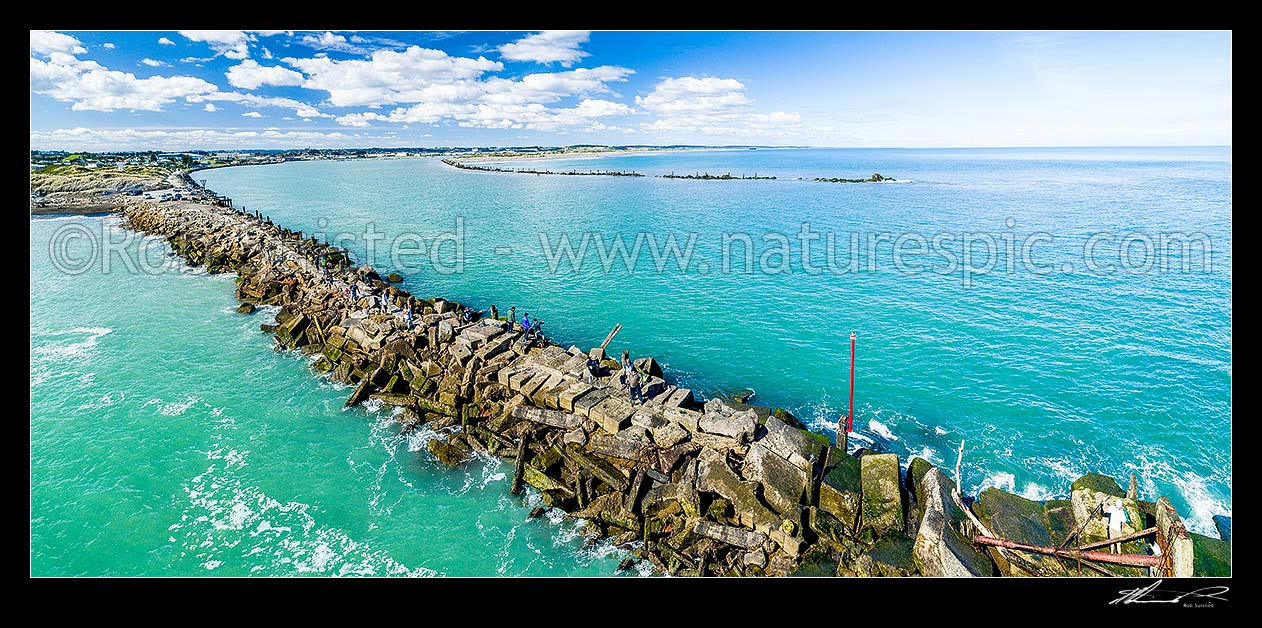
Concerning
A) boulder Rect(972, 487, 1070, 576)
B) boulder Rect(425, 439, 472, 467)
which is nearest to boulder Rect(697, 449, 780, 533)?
boulder Rect(972, 487, 1070, 576)

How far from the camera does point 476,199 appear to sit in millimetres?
100312

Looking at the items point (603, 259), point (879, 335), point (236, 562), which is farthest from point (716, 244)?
point (236, 562)

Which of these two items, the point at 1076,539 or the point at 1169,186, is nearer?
the point at 1076,539

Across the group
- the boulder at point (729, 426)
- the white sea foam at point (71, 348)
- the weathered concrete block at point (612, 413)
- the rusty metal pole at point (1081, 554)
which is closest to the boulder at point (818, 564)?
the rusty metal pole at point (1081, 554)

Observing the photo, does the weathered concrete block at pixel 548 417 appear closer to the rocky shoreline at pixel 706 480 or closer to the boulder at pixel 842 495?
the rocky shoreline at pixel 706 480

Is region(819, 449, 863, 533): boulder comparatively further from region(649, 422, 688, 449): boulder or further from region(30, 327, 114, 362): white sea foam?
region(30, 327, 114, 362): white sea foam

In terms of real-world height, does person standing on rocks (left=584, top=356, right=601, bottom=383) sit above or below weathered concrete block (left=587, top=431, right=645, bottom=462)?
above

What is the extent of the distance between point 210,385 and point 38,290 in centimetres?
2820

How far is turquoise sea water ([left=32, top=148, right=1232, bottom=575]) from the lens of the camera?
51.3 feet

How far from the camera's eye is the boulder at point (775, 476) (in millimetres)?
14237
